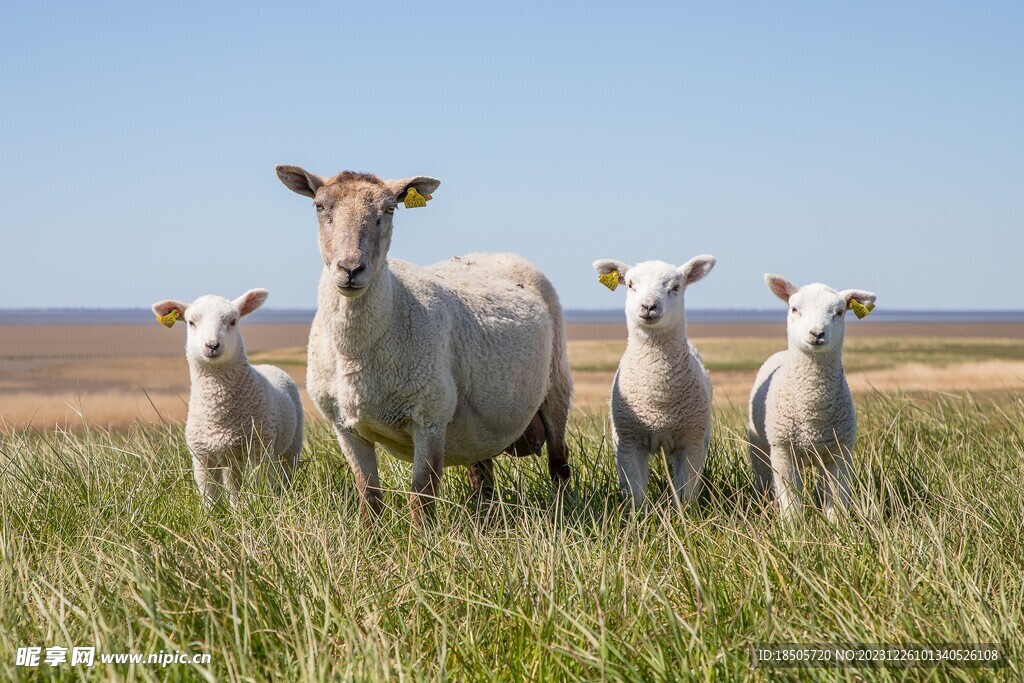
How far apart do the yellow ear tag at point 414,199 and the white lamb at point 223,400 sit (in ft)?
5.70

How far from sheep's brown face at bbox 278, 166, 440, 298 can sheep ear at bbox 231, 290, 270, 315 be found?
1.50m

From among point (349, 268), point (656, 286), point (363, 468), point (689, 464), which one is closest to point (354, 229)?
point (349, 268)

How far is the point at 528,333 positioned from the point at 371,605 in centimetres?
301

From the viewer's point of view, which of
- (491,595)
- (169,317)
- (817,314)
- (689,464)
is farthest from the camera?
(169,317)

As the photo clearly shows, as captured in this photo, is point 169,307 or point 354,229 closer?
point 354,229

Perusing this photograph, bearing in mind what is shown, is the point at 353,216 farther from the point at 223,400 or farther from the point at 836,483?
the point at 836,483

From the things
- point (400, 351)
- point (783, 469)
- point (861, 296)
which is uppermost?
point (861, 296)

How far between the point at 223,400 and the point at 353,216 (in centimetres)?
207

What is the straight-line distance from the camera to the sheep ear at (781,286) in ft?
19.5

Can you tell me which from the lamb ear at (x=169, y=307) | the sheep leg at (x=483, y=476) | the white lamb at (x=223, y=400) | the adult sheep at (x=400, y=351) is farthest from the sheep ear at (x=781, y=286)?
the lamb ear at (x=169, y=307)

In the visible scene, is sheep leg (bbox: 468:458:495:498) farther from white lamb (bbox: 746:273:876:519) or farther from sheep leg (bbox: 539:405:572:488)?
white lamb (bbox: 746:273:876:519)

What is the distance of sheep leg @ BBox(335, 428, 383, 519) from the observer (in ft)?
17.8

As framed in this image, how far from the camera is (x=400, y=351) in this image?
206 inches

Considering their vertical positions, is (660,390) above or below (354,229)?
below
